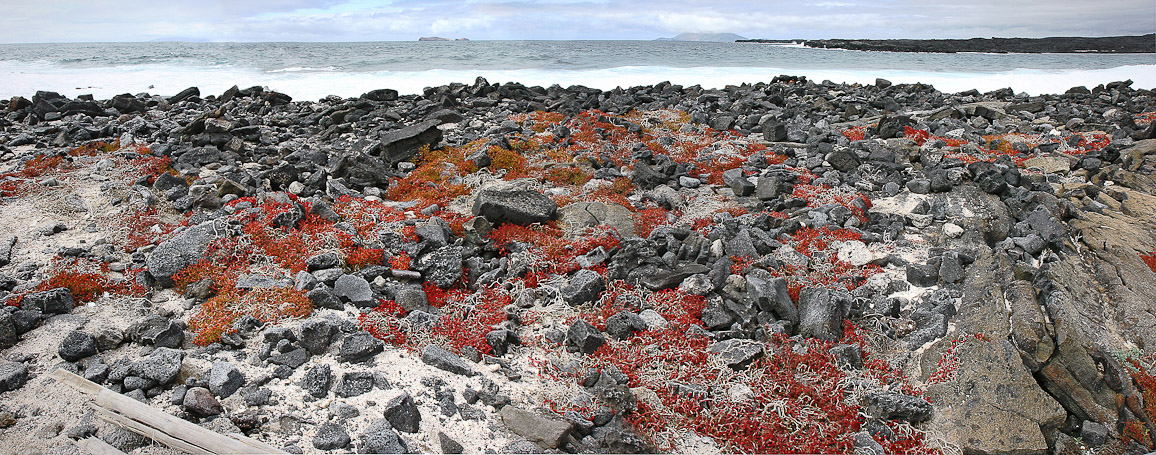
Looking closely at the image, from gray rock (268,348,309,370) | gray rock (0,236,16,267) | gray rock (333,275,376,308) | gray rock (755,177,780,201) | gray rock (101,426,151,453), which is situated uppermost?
gray rock (755,177,780,201)

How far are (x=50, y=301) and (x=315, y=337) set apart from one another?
2.69 meters

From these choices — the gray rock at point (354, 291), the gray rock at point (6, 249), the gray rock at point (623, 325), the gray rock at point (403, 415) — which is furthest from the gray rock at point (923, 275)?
the gray rock at point (6, 249)

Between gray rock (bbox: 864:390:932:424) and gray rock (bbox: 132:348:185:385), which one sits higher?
gray rock (bbox: 132:348:185:385)

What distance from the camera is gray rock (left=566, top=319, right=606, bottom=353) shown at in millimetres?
5305

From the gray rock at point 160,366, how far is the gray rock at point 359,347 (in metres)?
1.17

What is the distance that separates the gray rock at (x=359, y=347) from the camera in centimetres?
493

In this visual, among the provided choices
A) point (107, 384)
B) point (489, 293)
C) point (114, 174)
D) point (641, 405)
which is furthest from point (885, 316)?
point (114, 174)

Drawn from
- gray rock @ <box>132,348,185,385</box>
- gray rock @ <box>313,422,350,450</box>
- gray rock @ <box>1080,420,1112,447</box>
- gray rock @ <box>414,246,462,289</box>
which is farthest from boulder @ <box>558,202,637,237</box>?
gray rock @ <box>1080,420,1112,447</box>

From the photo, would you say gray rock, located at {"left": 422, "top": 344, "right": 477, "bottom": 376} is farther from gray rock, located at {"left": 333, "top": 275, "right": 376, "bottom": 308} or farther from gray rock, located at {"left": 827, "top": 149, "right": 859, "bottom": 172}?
gray rock, located at {"left": 827, "top": 149, "right": 859, "bottom": 172}

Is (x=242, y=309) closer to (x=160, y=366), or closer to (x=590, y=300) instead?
(x=160, y=366)

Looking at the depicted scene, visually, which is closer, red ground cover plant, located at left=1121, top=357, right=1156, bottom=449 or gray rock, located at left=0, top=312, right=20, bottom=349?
red ground cover plant, located at left=1121, top=357, right=1156, bottom=449

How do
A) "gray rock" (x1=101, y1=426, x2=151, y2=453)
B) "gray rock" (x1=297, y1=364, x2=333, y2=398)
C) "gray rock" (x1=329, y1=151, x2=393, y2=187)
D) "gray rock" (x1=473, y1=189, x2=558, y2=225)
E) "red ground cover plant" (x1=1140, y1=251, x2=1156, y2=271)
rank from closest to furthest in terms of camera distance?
"gray rock" (x1=101, y1=426, x2=151, y2=453)
"gray rock" (x1=297, y1=364, x2=333, y2=398)
"red ground cover plant" (x1=1140, y1=251, x2=1156, y2=271)
"gray rock" (x1=473, y1=189, x2=558, y2=225)
"gray rock" (x1=329, y1=151, x2=393, y2=187)

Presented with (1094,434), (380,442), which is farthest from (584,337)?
(1094,434)

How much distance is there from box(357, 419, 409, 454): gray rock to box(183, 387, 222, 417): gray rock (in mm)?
1065
